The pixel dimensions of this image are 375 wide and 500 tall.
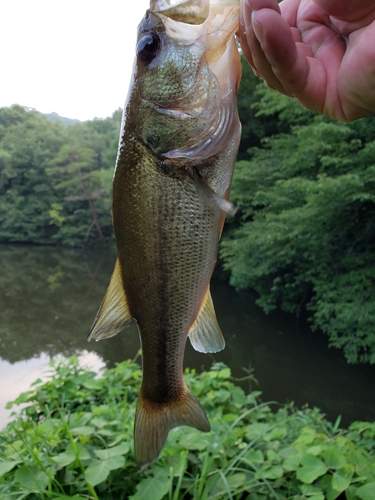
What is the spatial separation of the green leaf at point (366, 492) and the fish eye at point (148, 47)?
2.10 m

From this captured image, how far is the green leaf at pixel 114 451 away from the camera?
2.10 m

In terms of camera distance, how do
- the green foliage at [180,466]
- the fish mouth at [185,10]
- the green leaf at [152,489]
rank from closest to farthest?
1. the fish mouth at [185,10]
2. the green leaf at [152,489]
3. the green foliage at [180,466]

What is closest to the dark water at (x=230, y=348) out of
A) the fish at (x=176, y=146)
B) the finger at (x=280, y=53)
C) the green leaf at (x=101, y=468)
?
the green leaf at (x=101, y=468)

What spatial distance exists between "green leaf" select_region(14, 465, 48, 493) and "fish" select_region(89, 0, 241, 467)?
1238 millimetres

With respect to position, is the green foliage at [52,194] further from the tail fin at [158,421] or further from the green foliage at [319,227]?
the tail fin at [158,421]

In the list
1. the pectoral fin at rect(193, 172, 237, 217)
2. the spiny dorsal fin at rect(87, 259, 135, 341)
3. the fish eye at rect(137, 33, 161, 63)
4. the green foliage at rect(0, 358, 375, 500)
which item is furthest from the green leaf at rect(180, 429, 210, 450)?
the fish eye at rect(137, 33, 161, 63)

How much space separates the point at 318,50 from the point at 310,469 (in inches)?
79.5

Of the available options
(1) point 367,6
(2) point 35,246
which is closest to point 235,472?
(1) point 367,6

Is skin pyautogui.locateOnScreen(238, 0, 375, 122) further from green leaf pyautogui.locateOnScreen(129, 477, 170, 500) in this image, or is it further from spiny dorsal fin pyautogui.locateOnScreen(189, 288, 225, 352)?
green leaf pyautogui.locateOnScreen(129, 477, 170, 500)

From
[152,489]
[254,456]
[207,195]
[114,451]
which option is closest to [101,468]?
[114,451]

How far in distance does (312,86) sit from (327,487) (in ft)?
6.41

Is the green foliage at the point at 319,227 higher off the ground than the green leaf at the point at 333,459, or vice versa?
the green foliage at the point at 319,227

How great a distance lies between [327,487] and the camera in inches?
82.8

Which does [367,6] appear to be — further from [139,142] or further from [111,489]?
[111,489]
